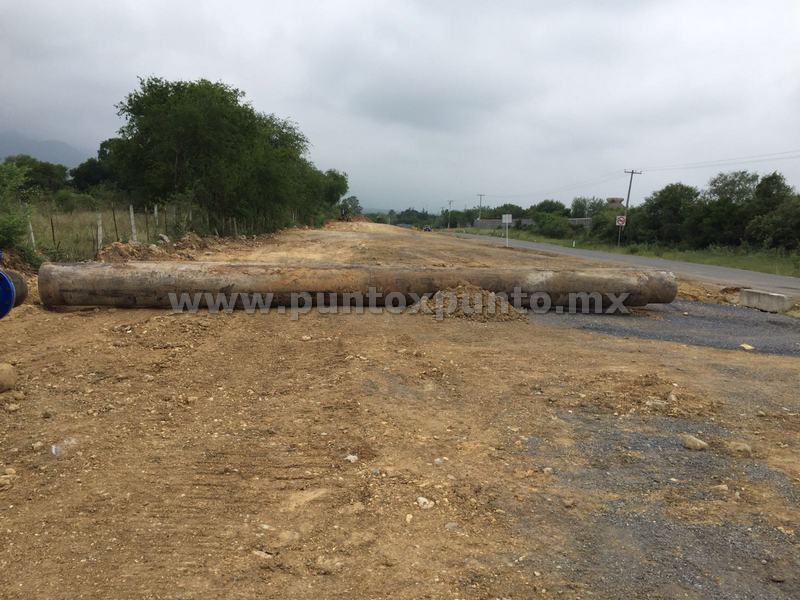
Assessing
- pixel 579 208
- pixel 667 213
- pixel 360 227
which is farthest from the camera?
pixel 579 208

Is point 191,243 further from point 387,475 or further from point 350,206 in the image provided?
point 350,206

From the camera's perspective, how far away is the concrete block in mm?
9547

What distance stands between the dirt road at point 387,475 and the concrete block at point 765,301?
5.18m

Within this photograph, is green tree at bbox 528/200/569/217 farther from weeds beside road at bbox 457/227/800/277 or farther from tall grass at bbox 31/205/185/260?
tall grass at bbox 31/205/185/260

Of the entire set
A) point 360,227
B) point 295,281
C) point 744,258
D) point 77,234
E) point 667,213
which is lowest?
point 360,227

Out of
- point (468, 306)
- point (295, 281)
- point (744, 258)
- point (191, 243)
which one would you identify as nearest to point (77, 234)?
point (191, 243)

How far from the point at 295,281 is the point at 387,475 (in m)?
4.92

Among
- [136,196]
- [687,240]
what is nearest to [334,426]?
[136,196]

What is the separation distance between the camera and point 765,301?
9812mm

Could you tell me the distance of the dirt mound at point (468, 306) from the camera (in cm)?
721

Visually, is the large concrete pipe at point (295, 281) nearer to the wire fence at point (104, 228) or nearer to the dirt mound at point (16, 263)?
the dirt mound at point (16, 263)

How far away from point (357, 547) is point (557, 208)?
101m

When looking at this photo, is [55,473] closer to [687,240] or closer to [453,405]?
[453,405]

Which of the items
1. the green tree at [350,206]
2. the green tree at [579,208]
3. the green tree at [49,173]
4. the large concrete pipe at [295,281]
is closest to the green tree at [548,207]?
the green tree at [579,208]
